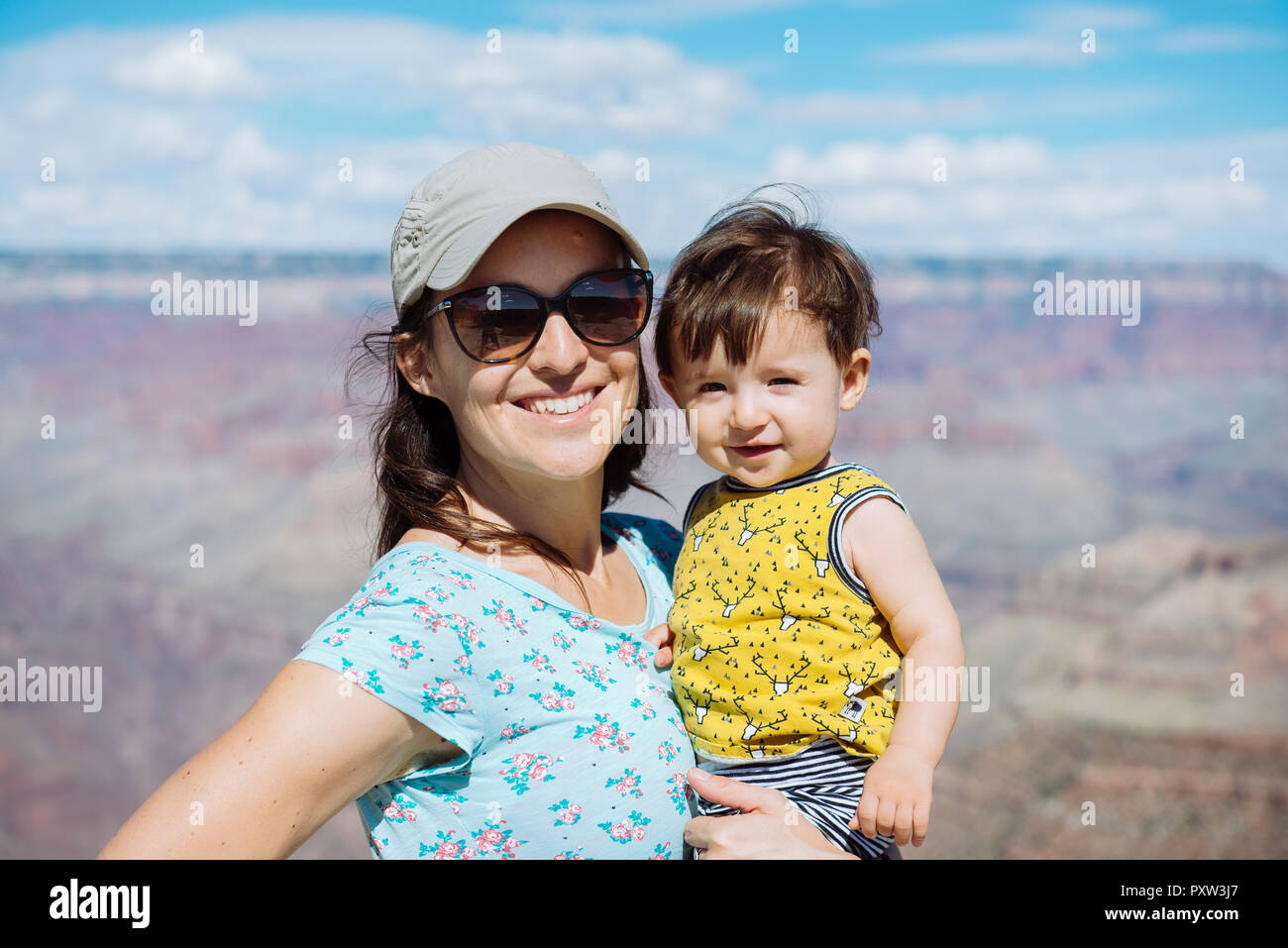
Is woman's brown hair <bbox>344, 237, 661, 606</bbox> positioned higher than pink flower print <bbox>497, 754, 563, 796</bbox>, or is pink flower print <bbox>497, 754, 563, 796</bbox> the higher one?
woman's brown hair <bbox>344, 237, 661, 606</bbox>

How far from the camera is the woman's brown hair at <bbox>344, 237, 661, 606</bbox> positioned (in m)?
2.32

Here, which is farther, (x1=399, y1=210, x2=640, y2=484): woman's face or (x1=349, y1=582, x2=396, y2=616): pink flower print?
(x1=399, y1=210, x2=640, y2=484): woman's face

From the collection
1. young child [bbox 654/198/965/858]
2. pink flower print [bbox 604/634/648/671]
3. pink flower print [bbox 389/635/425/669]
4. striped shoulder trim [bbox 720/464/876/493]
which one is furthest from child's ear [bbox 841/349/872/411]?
pink flower print [bbox 389/635/425/669]

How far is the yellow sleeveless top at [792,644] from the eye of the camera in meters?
2.17

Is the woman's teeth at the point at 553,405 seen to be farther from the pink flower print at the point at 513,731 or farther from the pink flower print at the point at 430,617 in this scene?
the pink flower print at the point at 513,731

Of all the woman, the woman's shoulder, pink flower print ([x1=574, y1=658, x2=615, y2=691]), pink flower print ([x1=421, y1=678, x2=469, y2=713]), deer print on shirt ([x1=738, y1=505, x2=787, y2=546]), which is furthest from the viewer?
the woman's shoulder

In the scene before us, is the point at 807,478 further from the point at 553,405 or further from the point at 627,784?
the point at 627,784

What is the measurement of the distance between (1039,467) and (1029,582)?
32.3 ft

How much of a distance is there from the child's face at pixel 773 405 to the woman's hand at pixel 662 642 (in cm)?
39

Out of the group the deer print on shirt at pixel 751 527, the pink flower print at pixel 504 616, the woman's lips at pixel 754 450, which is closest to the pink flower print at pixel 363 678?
the pink flower print at pixel 504 616

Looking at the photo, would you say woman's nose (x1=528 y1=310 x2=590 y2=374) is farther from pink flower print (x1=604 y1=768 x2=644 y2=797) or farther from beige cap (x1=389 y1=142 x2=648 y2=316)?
pink flower print (x1=604 y1=768 x2=644 y2=797)

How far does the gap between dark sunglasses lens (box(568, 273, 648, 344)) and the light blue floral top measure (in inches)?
22.8

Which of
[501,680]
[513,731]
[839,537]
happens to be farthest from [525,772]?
[839,537]
